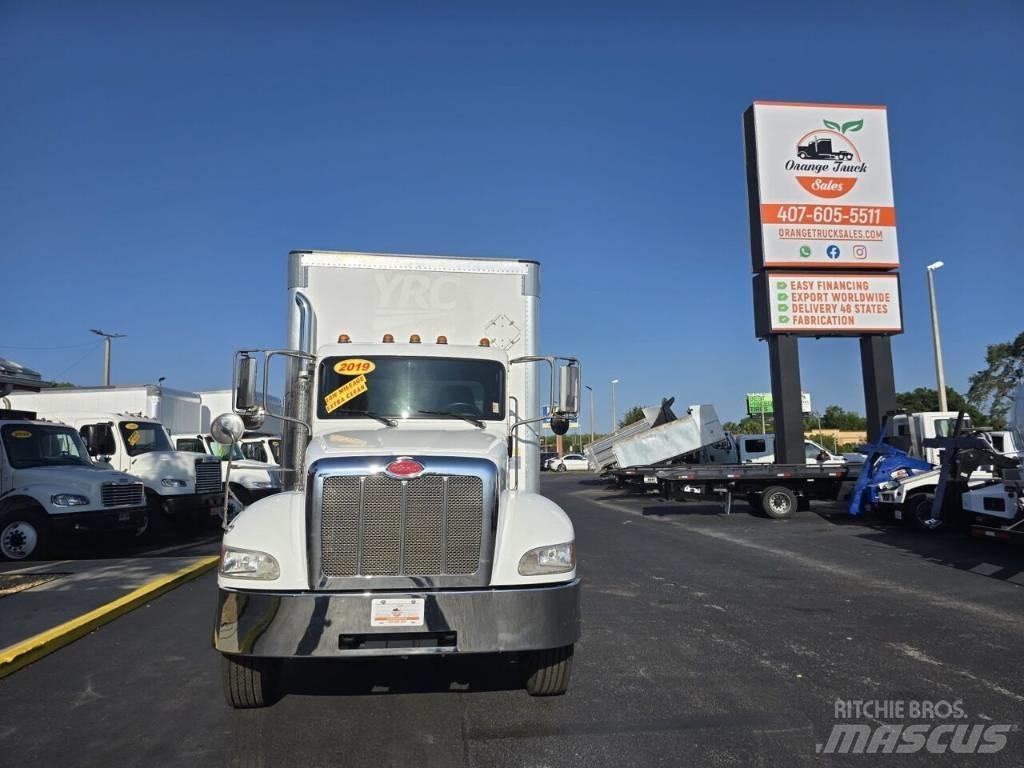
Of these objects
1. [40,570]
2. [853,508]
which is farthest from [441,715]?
[853,508]

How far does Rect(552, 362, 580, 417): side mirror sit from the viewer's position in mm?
5961

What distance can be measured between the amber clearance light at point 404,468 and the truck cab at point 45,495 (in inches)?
348

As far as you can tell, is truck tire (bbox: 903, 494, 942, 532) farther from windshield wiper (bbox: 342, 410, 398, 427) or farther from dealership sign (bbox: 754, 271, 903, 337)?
windshield wiper (bbox: 342, 410, 398, 427)

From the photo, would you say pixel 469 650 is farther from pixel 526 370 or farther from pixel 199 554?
pixel 199 554

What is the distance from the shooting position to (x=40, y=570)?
365 inches

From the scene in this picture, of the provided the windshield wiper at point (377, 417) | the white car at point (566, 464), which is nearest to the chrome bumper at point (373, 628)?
the windshield wiper at point (377, 417)

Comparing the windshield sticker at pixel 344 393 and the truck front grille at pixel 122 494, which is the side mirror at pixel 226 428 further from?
the truck front grille at pixel 122 494

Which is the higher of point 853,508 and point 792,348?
point 792,348

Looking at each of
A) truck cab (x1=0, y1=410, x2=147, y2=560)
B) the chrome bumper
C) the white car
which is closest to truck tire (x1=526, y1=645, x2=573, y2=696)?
the chrome bumper

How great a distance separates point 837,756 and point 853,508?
12407mm

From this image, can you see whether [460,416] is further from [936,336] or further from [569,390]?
[936,336]

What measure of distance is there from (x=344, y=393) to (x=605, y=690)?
2.88m

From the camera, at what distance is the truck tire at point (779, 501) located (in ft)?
56.9

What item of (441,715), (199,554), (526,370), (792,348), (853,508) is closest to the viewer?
(441,715)
